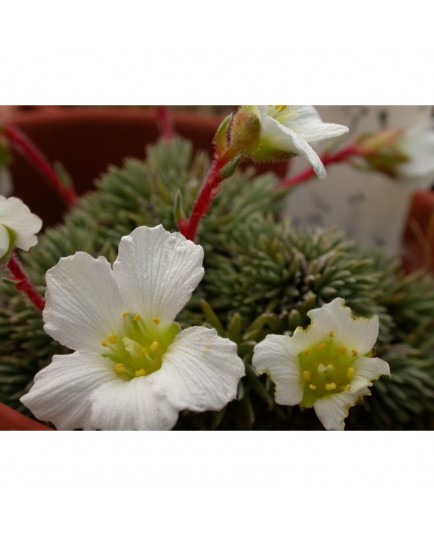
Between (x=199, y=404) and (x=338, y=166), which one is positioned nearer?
(x=199, y=404)

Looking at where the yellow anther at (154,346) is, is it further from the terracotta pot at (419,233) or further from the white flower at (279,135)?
the terracotta pot at (419,233)

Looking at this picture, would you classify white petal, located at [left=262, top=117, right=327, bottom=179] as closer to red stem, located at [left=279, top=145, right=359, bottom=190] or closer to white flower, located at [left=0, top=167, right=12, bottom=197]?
red stem, located at [left=279, top=145, right=359, bottom=190]

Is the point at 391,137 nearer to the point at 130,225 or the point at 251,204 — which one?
the point at 251,204

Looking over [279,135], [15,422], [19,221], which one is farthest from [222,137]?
[15,422]

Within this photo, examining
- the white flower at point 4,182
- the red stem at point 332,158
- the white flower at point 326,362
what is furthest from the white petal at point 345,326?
the white flower at point 4,182

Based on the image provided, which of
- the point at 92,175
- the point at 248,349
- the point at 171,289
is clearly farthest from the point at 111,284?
the point at 92,175

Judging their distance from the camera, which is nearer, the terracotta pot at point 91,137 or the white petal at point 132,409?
the white petal at point 132,409

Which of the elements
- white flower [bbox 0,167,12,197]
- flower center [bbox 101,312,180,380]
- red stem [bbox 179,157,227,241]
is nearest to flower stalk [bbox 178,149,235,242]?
red stem [bbox 179,157,227,241]
